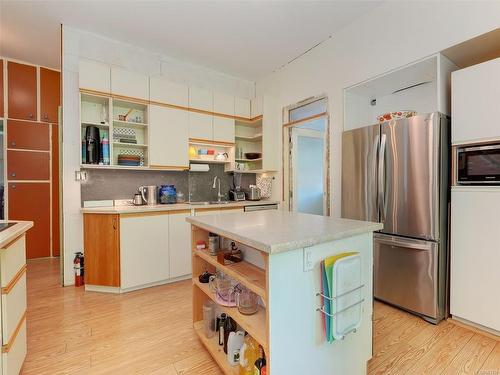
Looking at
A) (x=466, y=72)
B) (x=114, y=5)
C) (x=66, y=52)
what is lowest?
(x=466, y=72)

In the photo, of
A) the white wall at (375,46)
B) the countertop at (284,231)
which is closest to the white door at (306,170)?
the white wall at (375,46)

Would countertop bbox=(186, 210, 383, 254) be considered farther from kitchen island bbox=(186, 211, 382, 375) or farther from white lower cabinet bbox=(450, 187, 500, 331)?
white lower cabinet bbox=(450, 187, 500, 331)

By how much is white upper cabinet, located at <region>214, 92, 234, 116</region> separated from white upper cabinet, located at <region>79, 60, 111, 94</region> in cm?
144

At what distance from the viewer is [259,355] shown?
1.34 metres

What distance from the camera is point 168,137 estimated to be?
3379 millimetres

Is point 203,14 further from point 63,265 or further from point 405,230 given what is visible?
point 63,265

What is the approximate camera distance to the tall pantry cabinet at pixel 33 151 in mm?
3715

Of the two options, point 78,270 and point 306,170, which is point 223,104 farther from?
point 78,270

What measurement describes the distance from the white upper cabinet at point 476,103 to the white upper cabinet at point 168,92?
3.00 meters

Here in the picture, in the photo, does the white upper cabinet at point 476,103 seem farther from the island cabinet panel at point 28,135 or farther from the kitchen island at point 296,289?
the island cabinet panel at point 28,135

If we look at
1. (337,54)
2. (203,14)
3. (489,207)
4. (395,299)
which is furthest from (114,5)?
(395,299)

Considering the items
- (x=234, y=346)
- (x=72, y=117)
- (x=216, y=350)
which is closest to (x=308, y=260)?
(x=234, y=346)

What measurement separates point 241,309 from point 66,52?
3.53m

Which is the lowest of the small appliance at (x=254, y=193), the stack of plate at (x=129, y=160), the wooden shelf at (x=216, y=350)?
the wooden shelf at (x=216, y=350)
